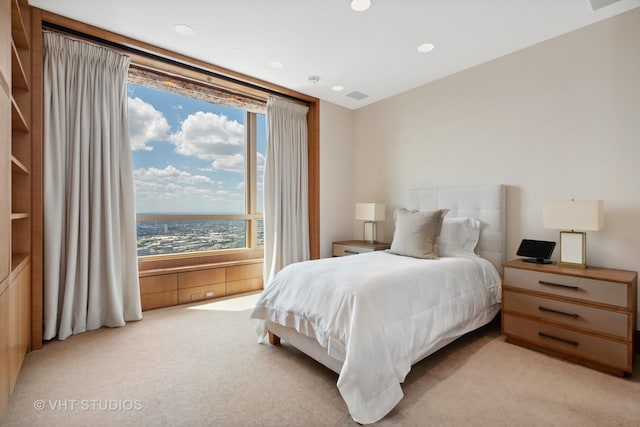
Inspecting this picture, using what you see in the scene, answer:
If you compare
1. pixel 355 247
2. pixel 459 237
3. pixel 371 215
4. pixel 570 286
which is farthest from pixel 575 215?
pixel 355 247

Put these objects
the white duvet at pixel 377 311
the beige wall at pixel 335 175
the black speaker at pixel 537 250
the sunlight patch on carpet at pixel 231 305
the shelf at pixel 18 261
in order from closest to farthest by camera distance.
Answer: the white duvet at pixel 377 311
the shelf at pixel 18 261
the black speaker at pixel 537 250
the sunlight patch on carpet at pixel 231 305
the beige wall at pixel 335 175

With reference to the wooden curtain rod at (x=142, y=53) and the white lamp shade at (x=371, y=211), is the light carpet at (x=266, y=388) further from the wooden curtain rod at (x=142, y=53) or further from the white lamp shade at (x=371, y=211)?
the wooden curtain rod at (x=142, y=53)

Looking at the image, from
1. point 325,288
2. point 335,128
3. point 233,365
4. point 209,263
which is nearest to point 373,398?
point 325,288

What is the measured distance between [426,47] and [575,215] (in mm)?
2002

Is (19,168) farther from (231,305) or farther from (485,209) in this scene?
(485,209)

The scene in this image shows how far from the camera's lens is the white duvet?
1.66 m

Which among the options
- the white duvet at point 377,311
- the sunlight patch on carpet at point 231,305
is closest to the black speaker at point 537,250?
the white duvet at point 377,311

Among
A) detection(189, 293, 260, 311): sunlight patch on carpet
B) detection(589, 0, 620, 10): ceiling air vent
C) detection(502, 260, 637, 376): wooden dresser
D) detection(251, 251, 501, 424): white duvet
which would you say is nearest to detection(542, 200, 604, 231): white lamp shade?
detection(502, 260, 637, 376): wooden dresser

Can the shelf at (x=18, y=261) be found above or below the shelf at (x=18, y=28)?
below

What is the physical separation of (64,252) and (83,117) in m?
1.24

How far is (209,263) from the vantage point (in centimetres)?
390

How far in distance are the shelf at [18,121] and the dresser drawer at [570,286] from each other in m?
3.88

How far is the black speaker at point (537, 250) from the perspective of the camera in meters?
2.59

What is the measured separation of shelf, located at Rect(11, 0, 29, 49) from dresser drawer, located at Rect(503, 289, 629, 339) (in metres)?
4.19
